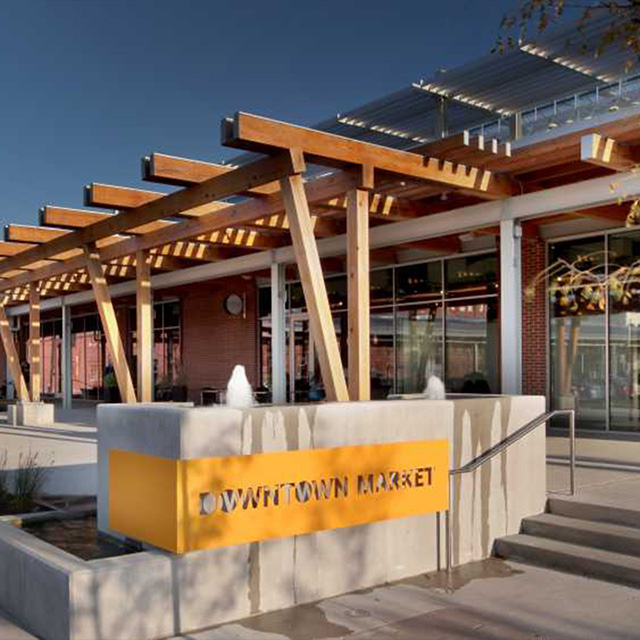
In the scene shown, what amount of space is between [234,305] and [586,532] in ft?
46.7

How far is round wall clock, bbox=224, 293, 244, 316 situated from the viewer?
19.8 metres

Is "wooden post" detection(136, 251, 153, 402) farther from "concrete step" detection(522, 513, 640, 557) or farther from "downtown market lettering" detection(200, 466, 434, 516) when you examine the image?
"concrete step" detection(522, 513, 640, 557)

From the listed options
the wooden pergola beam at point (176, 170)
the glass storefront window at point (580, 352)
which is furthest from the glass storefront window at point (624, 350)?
the wooden pergola beam at point (176, 170)

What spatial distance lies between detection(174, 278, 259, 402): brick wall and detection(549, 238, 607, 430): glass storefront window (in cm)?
856

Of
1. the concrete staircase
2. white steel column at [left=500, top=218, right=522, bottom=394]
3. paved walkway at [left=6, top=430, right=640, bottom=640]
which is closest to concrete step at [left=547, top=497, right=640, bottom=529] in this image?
the concrete staircase

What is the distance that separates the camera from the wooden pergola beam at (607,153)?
8.25m

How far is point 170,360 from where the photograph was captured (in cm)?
2303

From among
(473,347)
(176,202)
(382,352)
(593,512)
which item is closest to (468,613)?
(593,512)

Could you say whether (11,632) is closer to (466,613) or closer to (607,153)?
(466,613)

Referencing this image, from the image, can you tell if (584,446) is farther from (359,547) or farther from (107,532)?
(107,532)

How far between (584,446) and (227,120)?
7039mm

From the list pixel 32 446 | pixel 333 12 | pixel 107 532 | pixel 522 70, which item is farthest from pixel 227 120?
pixel 333 12

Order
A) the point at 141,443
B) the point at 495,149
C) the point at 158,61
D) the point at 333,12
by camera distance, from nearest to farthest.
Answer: the point at 141,443 < the point at 495,149 < the point at 333,12 < the point at 158,61

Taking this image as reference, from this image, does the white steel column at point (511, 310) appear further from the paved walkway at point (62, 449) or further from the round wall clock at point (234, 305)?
the round wall clock at point (234, 305)
